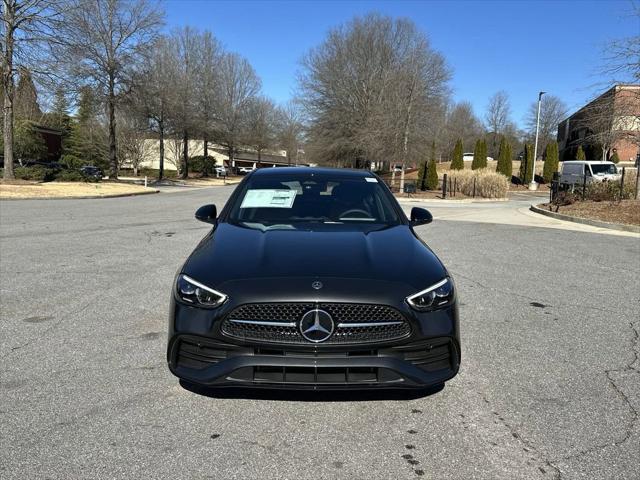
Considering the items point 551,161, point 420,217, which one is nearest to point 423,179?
point 551,161

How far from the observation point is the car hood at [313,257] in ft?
10.1

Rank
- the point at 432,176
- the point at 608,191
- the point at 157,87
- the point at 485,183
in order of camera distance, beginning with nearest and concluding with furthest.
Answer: the point at 608,191 → the point at 485,183 → the point at 432,176 → the point at 157,87

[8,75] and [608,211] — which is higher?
[8,75]

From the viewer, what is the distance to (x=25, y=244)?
941 cm

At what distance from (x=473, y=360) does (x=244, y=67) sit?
6245cm

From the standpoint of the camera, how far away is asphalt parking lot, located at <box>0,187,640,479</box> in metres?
2.68

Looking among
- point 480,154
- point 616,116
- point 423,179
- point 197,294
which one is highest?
point 480,154

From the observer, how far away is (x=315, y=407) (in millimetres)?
3262

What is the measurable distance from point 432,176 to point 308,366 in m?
33.7

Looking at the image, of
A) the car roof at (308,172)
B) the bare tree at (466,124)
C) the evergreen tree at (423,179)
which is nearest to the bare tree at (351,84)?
the evergreen tree at (423,179)

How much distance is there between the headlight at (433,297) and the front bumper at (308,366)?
0.66 feet

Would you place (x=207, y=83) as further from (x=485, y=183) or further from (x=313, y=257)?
(x=313, y=257)

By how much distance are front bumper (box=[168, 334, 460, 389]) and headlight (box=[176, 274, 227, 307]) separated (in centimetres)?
21

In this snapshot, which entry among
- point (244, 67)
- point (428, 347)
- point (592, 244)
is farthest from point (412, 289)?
point (244, 67)
